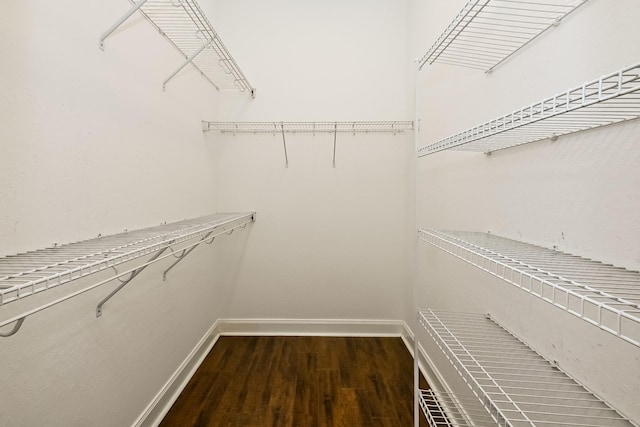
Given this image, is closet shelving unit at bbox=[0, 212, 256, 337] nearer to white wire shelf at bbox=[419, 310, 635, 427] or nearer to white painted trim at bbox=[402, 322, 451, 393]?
white wire shelf at bbox=[419, 310, 635, 427]

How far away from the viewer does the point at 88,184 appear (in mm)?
1104

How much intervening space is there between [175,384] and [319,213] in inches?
56.7

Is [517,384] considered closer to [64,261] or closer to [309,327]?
[64,261]

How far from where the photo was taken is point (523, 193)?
3.39 ft

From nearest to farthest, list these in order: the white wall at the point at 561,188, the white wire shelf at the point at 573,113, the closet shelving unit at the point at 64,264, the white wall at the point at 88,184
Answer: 1. the white wire shelf at the point at 573,113
2. the closet shelving unit at the point at 64,264
3. the white wall at the point at 561,188
4. the white wall at the point at 88,184

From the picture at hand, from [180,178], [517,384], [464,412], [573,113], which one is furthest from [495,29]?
[180,178]

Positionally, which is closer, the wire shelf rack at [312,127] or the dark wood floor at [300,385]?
the dark wood floor at [300,385]

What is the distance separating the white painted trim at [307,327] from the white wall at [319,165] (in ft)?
0.16

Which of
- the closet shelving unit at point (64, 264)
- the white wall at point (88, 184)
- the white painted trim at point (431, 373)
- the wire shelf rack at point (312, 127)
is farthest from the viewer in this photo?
the wire shelf rack at point (312, 127)

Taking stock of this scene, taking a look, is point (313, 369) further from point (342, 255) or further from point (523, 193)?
point (523, 193)

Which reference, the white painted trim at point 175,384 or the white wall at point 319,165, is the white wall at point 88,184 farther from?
the white wall at point 319,165

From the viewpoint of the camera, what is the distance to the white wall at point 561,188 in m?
0.70

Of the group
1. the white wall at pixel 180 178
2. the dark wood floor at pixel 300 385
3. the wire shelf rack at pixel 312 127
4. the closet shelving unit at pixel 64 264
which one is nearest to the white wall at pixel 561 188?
the dark wood floor at pixel 300 385

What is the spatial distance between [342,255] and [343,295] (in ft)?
1.06
